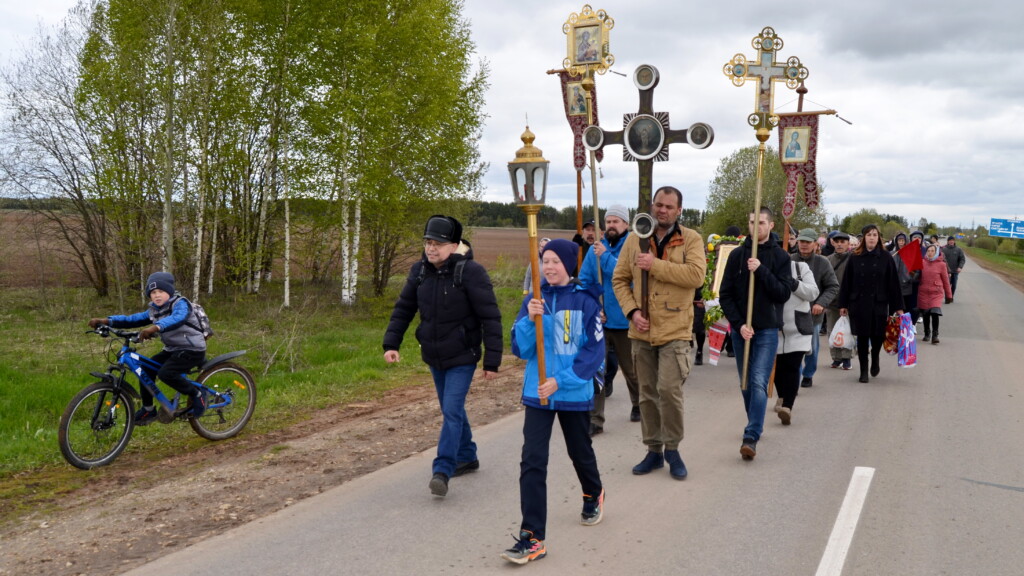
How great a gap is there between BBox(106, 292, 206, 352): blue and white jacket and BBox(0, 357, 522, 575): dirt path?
0.96 meters

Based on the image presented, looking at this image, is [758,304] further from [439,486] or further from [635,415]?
[439,486]

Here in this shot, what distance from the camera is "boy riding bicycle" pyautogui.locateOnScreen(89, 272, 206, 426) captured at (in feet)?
22.2

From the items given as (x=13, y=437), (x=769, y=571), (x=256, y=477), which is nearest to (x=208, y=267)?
(x=13, y=437)

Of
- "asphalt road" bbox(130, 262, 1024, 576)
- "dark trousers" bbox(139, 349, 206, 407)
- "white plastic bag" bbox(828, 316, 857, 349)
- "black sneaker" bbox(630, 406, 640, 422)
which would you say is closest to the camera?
"asphalt road" bbox(130, 262, 1024, 576)

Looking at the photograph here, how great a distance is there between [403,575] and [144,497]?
2.41 m

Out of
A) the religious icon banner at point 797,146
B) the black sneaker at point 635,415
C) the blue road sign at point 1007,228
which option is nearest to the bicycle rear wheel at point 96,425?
the black sneaker at point 635,415

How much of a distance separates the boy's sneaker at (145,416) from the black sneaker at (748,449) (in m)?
4.98

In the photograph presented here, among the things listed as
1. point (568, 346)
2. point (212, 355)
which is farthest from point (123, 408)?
point (212, 355)

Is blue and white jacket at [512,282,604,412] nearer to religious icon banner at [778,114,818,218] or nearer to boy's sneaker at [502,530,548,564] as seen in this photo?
boy's sneaker at [502,530,548,564]

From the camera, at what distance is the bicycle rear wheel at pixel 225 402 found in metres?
7.37

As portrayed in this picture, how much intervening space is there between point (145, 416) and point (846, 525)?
5572 millimetres

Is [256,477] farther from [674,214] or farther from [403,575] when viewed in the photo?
[674,214]

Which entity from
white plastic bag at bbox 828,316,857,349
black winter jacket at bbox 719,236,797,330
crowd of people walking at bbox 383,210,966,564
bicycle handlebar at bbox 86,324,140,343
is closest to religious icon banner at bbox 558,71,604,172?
crowd of people walking at bbox 383,210,966,564

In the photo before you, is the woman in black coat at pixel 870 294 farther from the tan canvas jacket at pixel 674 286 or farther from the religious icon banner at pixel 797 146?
the tan canvas jacket at pixel 674 286
